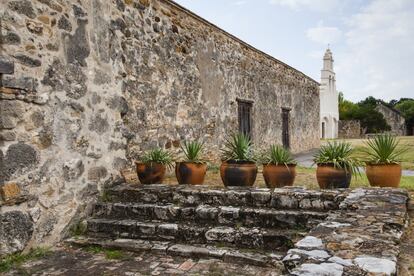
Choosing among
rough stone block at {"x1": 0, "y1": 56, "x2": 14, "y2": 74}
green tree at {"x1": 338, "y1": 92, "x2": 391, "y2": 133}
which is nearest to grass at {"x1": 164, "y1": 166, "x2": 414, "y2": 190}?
rough stone block at {"x1": 0, "y1": 56, "x2": 14, "y2": 74}

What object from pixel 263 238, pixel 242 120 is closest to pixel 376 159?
pixel 263 238

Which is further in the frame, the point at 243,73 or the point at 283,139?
the point at 283,139

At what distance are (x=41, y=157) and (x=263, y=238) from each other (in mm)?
2637

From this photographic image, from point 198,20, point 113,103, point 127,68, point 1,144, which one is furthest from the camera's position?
point 198,20

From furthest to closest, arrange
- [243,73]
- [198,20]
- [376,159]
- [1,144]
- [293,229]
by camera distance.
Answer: [243,73]
[198,20]
[376,159]
[293,229]
[1,144]

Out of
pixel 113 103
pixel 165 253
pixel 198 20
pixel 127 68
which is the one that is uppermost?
pixel 198 20

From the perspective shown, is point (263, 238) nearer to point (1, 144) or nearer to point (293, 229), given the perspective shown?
point (293, 229)

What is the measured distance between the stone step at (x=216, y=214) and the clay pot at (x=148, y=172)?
2.53 feet

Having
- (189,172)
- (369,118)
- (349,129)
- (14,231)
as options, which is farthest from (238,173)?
(369,118)

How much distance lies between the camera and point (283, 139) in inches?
538

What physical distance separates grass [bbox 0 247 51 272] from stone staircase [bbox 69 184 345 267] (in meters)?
0.40

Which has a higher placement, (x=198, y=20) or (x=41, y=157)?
(x=198, y=20)

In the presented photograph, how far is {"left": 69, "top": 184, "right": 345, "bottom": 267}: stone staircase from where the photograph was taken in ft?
13.3

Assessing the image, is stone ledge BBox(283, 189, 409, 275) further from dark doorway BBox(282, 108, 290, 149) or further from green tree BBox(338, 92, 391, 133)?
green tree BBox(338, 92, 391, 133)
